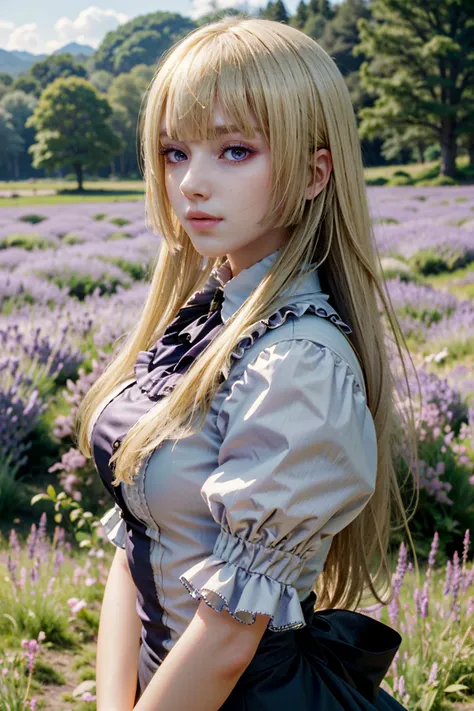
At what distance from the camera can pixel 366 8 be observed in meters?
21.9

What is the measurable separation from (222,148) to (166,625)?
0.95 m

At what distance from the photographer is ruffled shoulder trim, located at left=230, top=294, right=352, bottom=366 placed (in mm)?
1310

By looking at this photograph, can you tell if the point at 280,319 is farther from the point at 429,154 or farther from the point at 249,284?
the point at 429,154

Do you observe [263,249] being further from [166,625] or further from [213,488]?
[166,625]

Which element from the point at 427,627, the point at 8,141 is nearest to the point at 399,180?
the point at 8,141

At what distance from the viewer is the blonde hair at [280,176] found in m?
1.31

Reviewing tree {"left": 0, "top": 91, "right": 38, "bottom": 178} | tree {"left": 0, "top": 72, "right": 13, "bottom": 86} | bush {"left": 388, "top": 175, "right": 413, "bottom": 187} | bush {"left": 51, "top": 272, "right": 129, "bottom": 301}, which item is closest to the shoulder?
bush {"left": 51, "top": 272, "right": 129, "bottom": 301}

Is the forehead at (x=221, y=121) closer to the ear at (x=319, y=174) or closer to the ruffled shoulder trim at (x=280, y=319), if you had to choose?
the ear at (x=319, y=174)

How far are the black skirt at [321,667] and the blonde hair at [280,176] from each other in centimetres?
20

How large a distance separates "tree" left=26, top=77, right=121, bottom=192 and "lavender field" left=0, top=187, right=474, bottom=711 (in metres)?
2.97

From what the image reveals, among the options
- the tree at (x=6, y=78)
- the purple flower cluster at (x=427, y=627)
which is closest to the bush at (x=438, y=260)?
the purple flower cluster at (x=427, y=627)

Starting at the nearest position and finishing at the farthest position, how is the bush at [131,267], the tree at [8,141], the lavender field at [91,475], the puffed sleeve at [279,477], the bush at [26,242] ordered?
the puffed sleeve at [279,477] → the lavender field at [91,475] → the bush at [131,267] → the tree at [8,141] → the bush at [26,242]

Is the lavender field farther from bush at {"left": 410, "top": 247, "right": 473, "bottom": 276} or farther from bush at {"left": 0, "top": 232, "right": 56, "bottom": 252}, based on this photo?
bush at {"left": 0, "top": 232, "right": 56, "bottom": 252}

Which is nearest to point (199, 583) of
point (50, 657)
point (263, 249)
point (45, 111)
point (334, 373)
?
point (334, 373)
